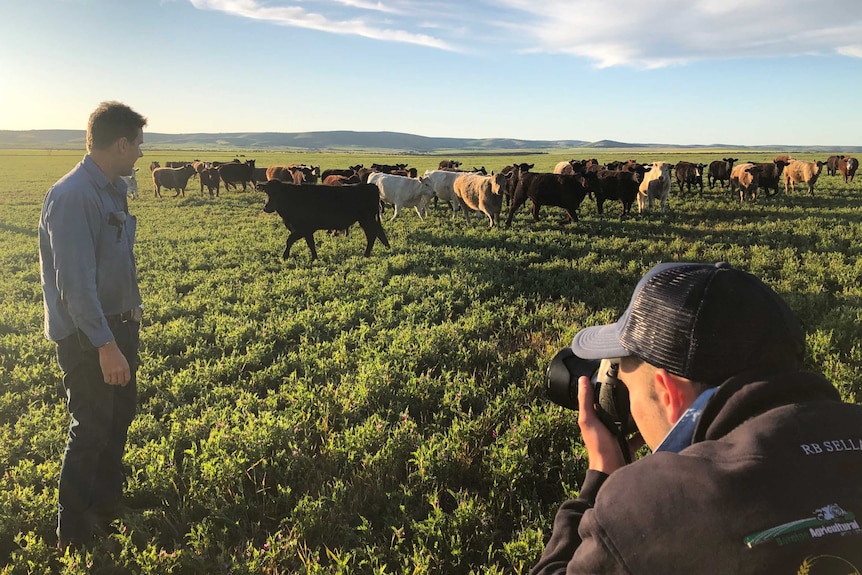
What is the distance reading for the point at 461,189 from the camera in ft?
58.6

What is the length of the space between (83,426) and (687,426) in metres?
3.37

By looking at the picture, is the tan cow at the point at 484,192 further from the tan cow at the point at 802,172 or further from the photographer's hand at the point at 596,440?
the tan cow at the point at 802,172

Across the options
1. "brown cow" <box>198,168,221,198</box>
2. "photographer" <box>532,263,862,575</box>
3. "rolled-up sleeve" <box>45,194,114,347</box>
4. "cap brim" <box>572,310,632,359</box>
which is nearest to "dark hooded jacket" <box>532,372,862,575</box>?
"photographer" <box>532,263,862,575</box>

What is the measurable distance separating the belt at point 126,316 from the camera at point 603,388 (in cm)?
279

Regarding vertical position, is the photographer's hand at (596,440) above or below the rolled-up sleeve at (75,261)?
below

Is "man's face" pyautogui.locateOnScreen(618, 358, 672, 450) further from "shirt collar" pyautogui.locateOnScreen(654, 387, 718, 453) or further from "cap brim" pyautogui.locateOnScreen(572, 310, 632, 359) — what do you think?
"shirt collar" pyautogui.locateOnScreen(654, 387, 718, 453)

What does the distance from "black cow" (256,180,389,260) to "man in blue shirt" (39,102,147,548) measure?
8536mm

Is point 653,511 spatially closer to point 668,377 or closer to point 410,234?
point 668,377

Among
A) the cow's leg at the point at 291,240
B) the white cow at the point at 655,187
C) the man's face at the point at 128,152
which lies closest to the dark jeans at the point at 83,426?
the man's face at the point at 128,152

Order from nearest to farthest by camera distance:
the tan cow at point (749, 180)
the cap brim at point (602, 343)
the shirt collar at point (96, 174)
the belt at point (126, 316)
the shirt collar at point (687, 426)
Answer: the shirt collar at point (687, 426)
the cap brim at point (602, 343)
the shirt collar at point (96, 174)
the belt at point (126, 316)
the tan cow at point (749, 180)

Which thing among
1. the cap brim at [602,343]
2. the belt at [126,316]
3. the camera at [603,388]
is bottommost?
the belt at [126,316]

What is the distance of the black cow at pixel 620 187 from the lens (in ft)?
57.9

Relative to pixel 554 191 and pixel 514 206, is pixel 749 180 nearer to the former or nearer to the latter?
pixel 554 191

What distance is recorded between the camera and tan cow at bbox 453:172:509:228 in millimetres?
16344
